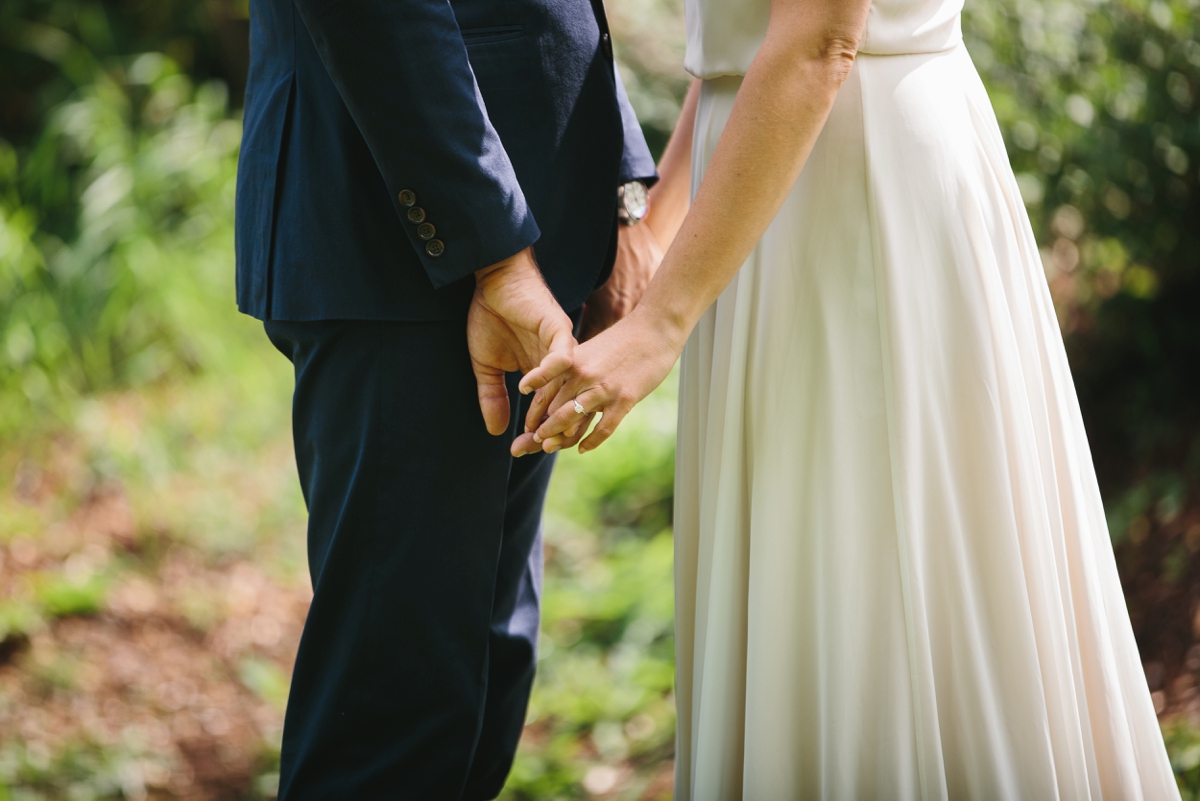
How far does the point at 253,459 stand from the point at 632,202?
9.20ft

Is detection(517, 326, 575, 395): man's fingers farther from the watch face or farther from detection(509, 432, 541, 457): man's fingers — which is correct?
the watch face

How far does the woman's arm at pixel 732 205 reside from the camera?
53.1 inches

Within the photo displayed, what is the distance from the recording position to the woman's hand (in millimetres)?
1410

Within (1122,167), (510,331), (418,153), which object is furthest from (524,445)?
(1122,167)

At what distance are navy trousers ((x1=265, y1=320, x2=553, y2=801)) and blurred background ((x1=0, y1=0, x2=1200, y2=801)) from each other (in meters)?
1.14

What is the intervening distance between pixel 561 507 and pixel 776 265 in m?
2.52

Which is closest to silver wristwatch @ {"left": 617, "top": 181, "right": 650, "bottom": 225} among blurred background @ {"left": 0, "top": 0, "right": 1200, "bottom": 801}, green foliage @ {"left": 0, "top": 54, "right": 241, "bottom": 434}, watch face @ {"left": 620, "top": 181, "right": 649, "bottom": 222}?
watch face @ {"left": 620, "top": 181, "right": 649, "bottom": 222}

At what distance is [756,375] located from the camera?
5.00ft

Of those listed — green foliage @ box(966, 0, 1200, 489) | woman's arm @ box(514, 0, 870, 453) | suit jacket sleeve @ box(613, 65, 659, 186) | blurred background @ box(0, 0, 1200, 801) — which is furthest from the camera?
green foliage @ box(966, 0, 1200, 489)

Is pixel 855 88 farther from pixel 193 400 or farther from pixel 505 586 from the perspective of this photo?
pixel 193 400

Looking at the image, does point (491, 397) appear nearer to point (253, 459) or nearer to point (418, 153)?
point (418, 153)

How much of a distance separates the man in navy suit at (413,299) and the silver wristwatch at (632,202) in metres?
0.15

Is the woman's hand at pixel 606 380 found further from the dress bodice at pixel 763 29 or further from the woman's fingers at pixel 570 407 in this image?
the dress bodice at pixel 763 29

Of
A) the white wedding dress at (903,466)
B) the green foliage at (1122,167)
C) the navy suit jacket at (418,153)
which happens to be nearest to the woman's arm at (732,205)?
the white wedding dress at (903,466)
